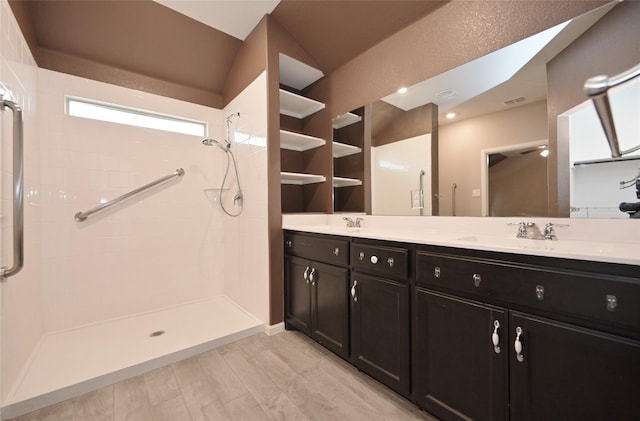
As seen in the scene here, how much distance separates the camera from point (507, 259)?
101 centimetres

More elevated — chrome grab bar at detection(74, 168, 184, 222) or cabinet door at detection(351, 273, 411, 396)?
chrome grab bar at detection(74, 168, 184, 222)

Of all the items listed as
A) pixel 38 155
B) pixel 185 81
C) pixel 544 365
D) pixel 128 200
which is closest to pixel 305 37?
pixel 185 81

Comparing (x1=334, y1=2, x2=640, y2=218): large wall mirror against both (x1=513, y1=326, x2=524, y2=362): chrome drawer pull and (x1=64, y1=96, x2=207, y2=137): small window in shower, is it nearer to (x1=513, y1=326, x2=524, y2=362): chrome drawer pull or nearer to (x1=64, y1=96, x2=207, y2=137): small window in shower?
(x1=513, y1=326, x2=524, y2=362): chrome drawer pull

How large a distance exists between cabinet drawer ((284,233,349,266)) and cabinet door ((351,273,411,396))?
18cm

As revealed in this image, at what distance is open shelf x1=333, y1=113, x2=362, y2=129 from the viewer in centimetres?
236

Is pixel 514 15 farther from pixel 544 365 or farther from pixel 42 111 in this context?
pixel 42 111

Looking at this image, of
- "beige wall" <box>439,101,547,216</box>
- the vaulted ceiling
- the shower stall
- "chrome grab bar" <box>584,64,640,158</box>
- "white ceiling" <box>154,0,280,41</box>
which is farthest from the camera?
"white ceiling" <box>154,0,280,41</box>

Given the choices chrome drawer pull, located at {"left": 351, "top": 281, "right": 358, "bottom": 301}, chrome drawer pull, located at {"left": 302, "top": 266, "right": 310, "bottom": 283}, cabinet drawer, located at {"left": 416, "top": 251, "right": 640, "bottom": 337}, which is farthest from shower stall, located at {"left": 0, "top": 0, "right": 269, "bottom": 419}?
cabinet drawer, located at {"left": 416, "top": 251, "right": 640, "bottom": 337}

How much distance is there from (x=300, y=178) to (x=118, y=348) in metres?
1.92

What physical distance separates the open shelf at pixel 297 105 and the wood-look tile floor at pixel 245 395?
83.8 inches

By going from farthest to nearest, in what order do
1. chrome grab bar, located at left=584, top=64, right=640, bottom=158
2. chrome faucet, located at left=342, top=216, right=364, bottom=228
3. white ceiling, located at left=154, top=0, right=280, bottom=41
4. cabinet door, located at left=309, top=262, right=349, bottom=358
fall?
chrome faucet, located at left=342, top=216, right=364, bottom=228 < white ceiling, located at left=154, top=0, right=280, bottom=41 < cabinet door, located at left=309, top=262, right=349, bottom=358 < chrome grab bar, located at left=584, top=64, right=640, bottom=158

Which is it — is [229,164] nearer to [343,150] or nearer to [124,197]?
[124,197]

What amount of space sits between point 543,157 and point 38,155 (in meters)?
3.42

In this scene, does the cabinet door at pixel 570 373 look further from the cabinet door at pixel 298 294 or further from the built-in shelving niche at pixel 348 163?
the built-in shelving niche at pixel 348 163
